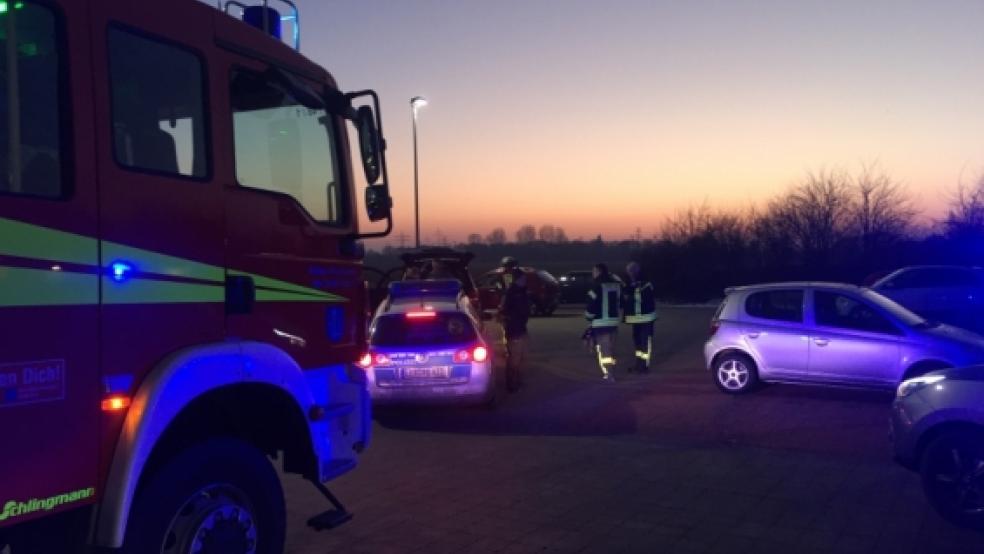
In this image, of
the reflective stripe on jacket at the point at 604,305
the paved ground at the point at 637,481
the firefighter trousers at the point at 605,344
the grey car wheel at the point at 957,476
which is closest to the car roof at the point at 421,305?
the paved ground at the point at 637,481

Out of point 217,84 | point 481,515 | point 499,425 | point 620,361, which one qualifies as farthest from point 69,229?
point 620,361

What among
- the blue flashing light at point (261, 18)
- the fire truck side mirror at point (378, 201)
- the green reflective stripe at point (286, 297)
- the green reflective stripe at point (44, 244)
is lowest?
the green reflective stripe at point (286, 297)

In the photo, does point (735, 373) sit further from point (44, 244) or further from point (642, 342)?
point (44, 244)

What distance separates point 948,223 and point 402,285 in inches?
1154

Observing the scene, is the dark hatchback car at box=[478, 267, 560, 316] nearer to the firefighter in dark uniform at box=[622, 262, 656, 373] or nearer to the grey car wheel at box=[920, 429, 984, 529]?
the firefighter in dark uniform at box=[622, 262, 656, 373]

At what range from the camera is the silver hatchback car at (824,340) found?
960 centimetres

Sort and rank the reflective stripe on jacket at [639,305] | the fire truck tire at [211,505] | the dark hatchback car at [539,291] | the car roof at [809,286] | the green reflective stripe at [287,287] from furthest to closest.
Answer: the dark hatchback car at [539,291]
the reflective stripe on jacket at [639,305]
the car roof at [809,286]
the green reflective stripe at [287,287]
the fire truck tire at [211,505]

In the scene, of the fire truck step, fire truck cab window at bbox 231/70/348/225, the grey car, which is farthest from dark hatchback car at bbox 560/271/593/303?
the fire truck step

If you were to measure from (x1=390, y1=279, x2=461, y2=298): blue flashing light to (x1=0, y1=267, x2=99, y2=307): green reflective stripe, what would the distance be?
7.24 metres

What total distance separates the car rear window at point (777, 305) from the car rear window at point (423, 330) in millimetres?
3914

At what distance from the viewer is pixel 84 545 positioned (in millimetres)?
3311

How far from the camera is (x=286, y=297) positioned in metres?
4.44

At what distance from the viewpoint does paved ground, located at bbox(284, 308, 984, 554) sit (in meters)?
5.55

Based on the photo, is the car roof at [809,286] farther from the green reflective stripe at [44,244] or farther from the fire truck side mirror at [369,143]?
the green reflective stripe at [44,244]
